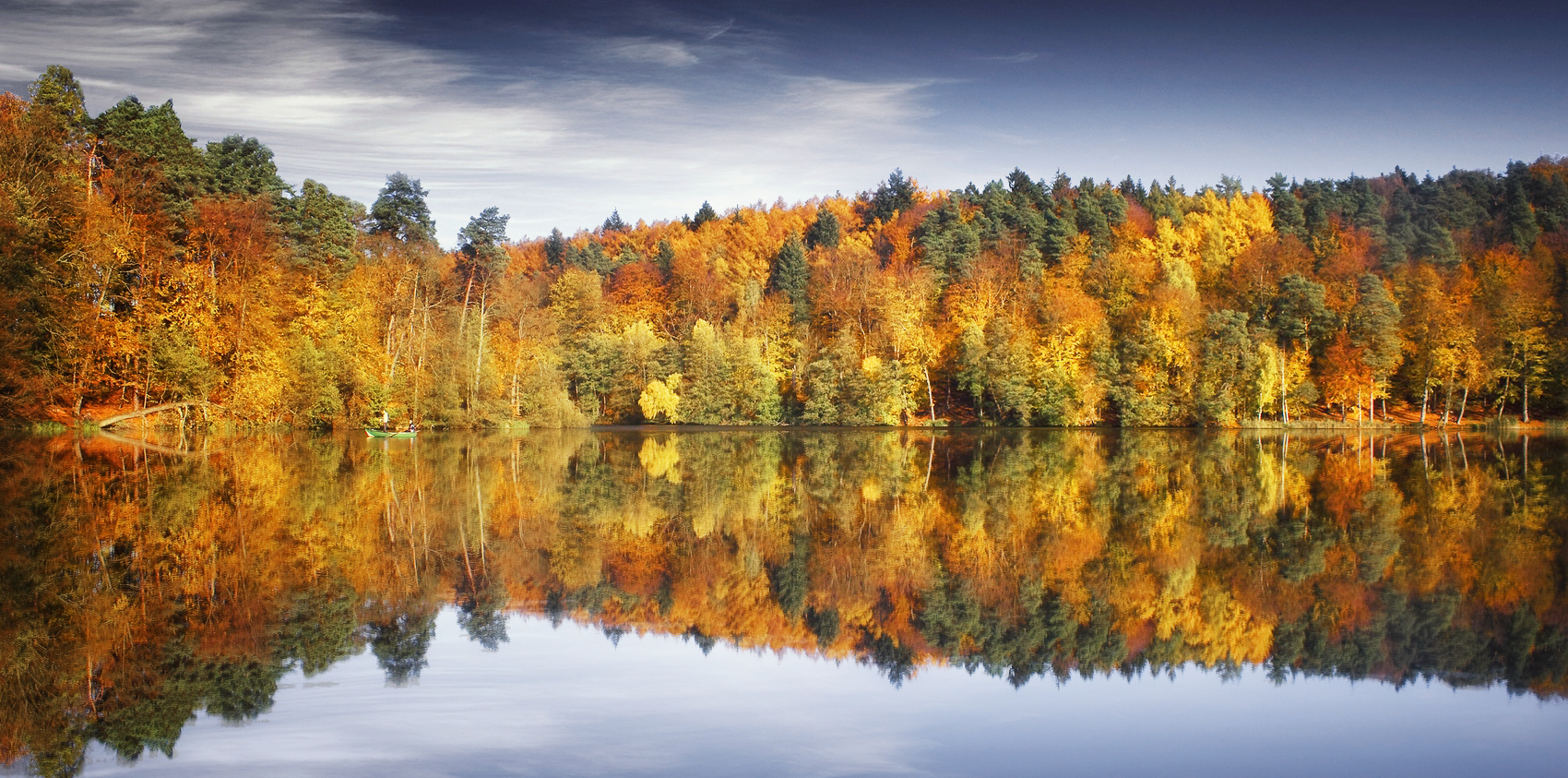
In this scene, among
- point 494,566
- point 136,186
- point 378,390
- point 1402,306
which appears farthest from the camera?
point 1402,306

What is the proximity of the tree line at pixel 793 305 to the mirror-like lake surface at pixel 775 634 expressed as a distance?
24.0 m

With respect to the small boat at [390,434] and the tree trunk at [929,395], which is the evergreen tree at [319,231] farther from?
the tree trunk at [929,395]

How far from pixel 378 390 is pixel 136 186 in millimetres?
12632

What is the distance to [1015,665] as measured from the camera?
8.59 m

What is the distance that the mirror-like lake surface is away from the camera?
668cm

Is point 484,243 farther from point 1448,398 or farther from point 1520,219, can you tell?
point 1520,219

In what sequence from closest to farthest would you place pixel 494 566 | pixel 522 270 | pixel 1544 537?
pixel 494 566 < pixel 1544 537 < pixel 522 270

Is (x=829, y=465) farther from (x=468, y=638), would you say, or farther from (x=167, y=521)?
(x=468, y=638)

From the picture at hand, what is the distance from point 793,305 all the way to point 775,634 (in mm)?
60776

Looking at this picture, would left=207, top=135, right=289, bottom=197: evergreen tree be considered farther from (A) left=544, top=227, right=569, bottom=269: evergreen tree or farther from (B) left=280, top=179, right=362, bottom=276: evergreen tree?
(A) left=544, top=227, right=569, bottom=269: evergreen tree

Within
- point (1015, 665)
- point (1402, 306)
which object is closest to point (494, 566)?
point (1015, 665)

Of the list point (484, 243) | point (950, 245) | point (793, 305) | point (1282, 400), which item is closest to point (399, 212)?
point (484, 243)

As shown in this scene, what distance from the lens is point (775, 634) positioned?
32.2 feet

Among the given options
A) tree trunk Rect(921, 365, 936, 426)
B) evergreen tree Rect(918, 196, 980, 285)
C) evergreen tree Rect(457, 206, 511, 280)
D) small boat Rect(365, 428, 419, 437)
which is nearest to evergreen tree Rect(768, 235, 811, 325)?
evergreen tree Rect(918, 196, 980, 285)
